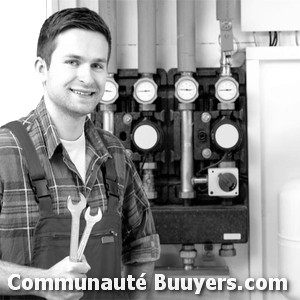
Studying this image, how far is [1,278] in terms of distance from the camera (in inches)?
44.5

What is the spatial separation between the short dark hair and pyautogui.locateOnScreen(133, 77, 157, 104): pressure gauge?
2.00 ft

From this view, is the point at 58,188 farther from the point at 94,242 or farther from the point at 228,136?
the point at 228,136

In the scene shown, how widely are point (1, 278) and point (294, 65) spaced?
132 cm

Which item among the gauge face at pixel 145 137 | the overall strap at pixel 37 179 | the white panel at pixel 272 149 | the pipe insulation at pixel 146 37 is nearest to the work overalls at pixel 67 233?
the overall strap at pixel 37 179

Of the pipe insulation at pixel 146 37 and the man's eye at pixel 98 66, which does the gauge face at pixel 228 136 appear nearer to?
the pipe insulation at pixel 146 37

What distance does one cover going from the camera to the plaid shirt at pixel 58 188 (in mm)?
1174

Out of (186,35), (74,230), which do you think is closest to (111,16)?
(186,35)

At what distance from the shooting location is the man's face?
1.24m

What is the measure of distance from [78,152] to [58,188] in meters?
0.12

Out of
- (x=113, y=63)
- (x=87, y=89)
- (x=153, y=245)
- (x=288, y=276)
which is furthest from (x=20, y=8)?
(x=288, y=276)

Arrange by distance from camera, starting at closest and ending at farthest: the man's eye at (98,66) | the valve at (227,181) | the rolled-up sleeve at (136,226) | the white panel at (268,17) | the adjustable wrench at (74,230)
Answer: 1. the adjustable wrench at (74,230)
2. the man's eye at (98,66)
3. the rolled-up sleeve at (136,226)
4. the valve at (227,181)
5. the white panel at (268,17)

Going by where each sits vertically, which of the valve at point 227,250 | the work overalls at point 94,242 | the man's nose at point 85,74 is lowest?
the valve at point 227,250

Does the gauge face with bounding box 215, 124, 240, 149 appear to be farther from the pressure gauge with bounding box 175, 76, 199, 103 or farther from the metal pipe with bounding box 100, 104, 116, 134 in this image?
the metal pipe with bounding box 100, 104, 116, 134

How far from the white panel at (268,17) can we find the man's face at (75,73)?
34.8 inches
